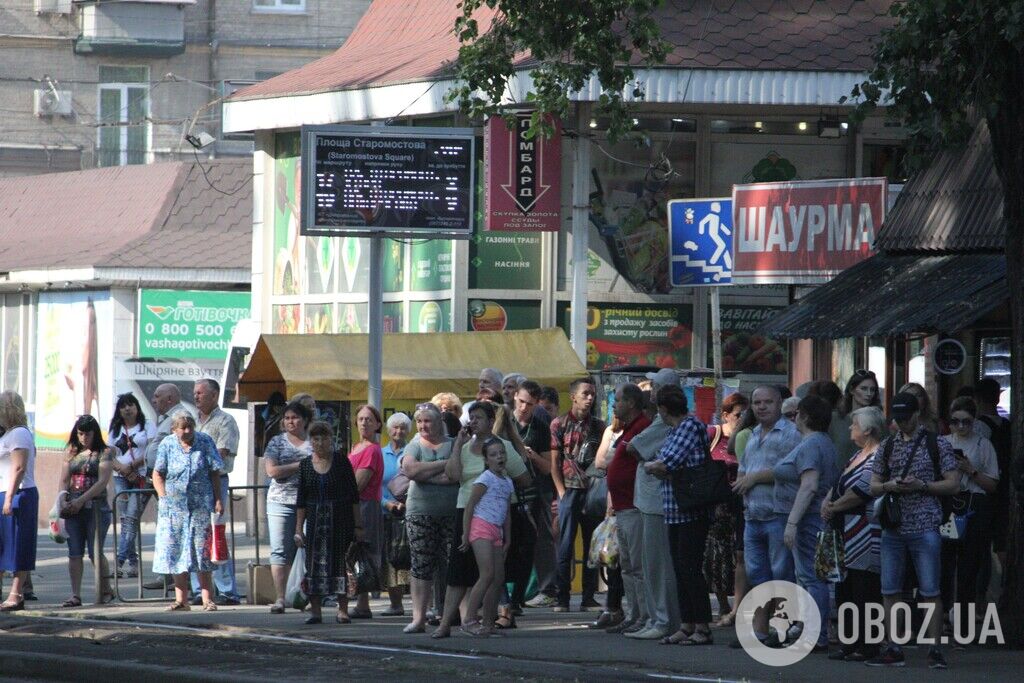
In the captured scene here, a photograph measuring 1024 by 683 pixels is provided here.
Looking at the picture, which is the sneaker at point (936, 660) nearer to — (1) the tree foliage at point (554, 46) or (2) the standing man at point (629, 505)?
(2) the standing man at point (629, 505)

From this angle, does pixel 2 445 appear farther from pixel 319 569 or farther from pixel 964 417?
pixel 964 417

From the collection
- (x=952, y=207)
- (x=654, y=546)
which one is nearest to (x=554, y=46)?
(x=952, y=207)

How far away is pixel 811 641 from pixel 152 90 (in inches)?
1308

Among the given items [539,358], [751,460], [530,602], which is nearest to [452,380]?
[539,358]

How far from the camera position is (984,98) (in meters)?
12.4

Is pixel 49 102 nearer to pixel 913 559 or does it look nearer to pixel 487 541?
pixel 487 541

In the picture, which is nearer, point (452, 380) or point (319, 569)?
point (319, 569)

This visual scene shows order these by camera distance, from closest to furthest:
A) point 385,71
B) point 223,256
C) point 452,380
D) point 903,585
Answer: point 903,585, point 452,380, point 385,71, point 223,256

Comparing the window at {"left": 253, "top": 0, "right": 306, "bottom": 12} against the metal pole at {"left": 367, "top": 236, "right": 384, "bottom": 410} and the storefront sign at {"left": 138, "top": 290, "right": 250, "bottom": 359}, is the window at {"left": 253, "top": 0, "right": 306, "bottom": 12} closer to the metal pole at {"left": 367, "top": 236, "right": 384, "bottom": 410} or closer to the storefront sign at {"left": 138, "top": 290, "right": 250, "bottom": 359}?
the storefront sign at {"left": 138, "top": 290, "right": 250, "bottom": 359}

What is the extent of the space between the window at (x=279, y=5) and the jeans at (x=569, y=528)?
2962 cm

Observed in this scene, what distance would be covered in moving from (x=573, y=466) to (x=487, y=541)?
1906 mm

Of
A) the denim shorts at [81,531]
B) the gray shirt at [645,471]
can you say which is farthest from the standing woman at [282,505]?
the gray shirt at [645,471]

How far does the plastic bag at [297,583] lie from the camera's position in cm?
1424

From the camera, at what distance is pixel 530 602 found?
628 inches
